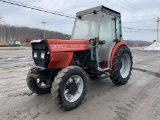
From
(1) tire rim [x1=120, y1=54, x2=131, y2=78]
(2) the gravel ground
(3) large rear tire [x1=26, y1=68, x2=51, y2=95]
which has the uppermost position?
(1) tire rim [x1=120, y1=54, x2=131, y2=78]

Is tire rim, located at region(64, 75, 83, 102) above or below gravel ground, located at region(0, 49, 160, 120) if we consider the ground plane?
above

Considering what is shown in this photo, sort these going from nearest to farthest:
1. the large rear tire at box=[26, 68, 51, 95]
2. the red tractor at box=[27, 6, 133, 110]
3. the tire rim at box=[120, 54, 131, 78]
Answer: the red tractor at box=[27, 6, 133, 110] → the large rear tire at box=[26, 68, 51, 95] → the tire rim at box=[120, 54, 131, 78]

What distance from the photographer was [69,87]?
4.50 meters

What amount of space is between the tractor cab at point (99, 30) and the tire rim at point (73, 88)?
1.09 m

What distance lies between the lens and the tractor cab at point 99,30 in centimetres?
562

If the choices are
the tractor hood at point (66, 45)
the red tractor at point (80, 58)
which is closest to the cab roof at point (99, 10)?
the red tractor at point (80, 58)

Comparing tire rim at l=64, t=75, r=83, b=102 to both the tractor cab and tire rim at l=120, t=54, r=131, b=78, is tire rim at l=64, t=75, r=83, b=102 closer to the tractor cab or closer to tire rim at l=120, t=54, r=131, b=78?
the tractor cab

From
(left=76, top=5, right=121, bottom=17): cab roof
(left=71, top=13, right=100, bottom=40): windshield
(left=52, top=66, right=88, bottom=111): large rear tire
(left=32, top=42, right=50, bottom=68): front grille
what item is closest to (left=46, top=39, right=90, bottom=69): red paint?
(left=32, top=42, right=50, bottom=68): front grille

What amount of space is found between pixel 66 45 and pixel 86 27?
1.53 meters

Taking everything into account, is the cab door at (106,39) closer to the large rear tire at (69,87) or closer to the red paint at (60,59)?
the red paint at (60,59)

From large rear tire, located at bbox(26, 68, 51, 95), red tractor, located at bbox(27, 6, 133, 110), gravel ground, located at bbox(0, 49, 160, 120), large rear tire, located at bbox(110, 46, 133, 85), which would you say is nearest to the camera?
gravel ground, located at bbox(0, 49, 160, 120)

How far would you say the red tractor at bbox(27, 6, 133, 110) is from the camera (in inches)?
174

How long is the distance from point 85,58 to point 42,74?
4.57 ft

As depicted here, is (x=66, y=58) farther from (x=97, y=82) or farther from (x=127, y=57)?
(x=127, y=57)
